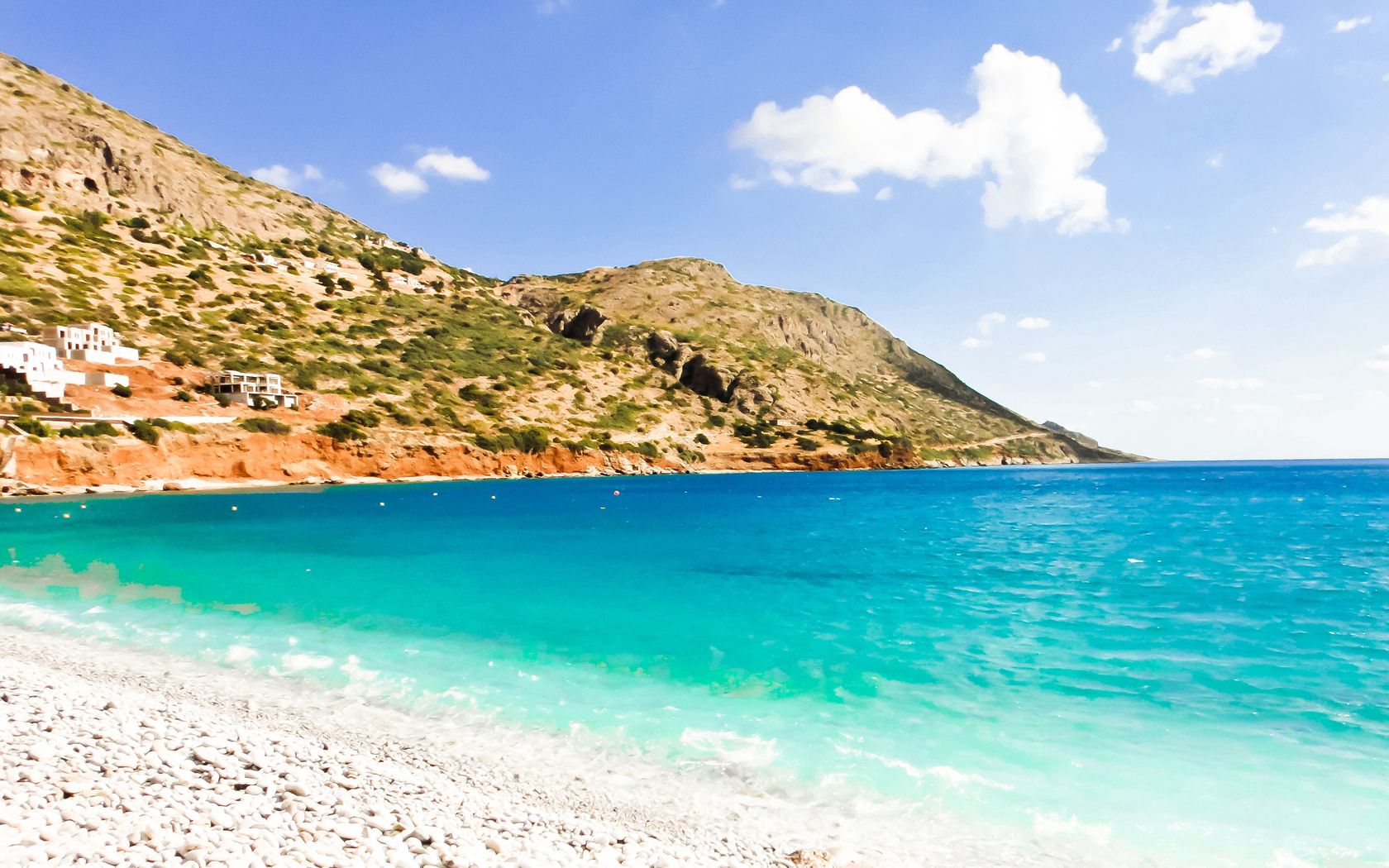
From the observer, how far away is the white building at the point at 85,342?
73625mm

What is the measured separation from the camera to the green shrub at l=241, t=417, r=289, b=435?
7362cm

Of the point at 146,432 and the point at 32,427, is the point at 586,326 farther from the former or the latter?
the point at 32,427

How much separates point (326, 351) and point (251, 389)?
21.7 m

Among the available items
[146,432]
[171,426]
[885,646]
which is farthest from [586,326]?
[885,646]

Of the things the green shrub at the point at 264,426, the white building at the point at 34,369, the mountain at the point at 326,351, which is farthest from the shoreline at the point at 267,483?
the white building at the point at 34,369

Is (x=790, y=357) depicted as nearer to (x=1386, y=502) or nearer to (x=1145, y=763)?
(x=1386, y=502)

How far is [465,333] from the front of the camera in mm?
130875

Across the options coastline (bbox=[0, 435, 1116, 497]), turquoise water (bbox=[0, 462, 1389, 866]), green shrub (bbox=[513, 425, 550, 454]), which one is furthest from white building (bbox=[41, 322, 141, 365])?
turquoise water (bbox=[0, 462, 1389, 866])

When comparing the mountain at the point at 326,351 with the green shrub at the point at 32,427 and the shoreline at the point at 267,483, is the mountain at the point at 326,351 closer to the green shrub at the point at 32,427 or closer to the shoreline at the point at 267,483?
the shoreline at the point at 267,483

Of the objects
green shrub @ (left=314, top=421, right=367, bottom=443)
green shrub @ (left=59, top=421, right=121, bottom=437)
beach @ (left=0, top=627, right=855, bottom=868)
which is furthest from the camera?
green shrub @ (left=314, top=421, right=367, bottom=443)

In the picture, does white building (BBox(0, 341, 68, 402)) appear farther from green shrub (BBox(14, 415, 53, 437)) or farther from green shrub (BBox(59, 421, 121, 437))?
green shrub (BBox(14, 415, 53, 437))

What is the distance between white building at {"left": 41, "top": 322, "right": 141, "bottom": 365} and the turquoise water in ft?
152

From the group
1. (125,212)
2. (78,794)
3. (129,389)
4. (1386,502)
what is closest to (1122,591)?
(78,794)

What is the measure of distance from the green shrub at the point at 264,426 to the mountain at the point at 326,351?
0.22 meters
